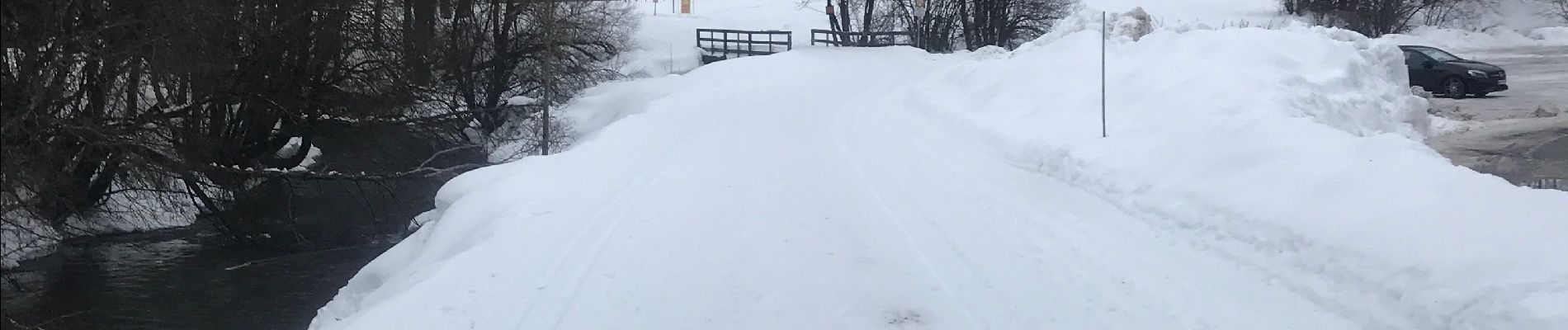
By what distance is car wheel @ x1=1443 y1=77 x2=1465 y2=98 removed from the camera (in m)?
23.5

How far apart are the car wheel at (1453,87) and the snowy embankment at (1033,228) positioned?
24.0 feet

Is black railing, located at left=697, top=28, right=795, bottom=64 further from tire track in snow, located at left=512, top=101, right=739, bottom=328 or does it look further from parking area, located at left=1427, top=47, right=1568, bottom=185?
tire track in snow, located at left=512, top=101, right=739, bottom=328

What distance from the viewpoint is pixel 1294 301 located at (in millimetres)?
7281

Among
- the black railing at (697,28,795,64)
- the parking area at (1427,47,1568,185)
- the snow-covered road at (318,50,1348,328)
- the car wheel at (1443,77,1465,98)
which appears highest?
the black railing at (697,28,795,64)

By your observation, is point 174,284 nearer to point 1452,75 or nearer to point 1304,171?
point 1304,171

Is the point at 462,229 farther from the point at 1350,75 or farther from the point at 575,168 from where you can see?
the point at 1350,75

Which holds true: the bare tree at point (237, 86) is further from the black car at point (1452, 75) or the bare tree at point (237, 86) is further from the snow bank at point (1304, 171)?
the black car at point (1452, 75)

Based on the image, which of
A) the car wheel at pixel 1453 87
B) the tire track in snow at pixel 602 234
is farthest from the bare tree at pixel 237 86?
the car wheel at pixel 1453 87

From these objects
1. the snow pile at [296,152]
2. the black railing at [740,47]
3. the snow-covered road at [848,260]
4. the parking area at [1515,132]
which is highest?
the black railing at [740,47]

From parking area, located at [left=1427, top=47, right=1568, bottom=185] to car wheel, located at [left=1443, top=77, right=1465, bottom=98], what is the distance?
17.9 inches

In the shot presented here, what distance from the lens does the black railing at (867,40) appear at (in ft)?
146

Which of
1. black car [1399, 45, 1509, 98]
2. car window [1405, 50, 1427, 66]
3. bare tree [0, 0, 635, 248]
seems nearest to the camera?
bare tree [0, 0, 635, 248]

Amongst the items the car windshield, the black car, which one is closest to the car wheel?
the black car

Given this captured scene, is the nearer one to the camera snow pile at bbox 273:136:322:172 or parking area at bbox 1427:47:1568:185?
parking area at bbox 1427:47:1568:185
